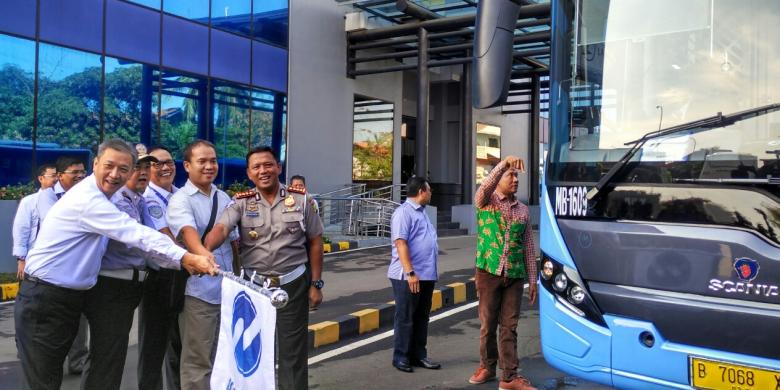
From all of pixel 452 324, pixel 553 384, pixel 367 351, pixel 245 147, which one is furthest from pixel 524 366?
pixel 245 147

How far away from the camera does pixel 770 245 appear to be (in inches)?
125

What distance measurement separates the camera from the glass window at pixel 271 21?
17.5 meters

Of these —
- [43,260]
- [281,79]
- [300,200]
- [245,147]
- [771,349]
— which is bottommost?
[771,349]

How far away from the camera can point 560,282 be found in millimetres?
3947

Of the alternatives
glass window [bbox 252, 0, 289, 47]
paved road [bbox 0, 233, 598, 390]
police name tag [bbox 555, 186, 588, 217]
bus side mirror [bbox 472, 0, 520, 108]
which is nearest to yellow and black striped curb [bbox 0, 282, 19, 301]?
paved road [bbox 0, 233, 598, 390]

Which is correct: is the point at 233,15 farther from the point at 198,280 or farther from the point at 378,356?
the point at 198,280

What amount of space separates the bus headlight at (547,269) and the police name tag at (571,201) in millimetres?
325

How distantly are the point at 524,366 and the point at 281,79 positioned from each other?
45.7 feet

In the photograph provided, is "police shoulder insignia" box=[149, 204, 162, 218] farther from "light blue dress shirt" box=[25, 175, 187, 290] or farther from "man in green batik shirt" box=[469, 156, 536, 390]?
"man in green batik shirt" box=[469, 156, 536, 390]

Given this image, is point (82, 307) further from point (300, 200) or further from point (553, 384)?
point (553, 384)

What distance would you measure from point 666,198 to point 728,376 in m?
0.96

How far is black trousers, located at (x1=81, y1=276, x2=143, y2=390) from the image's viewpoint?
3.67 meters

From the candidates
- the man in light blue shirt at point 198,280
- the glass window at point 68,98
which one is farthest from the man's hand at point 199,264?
the glass window at point 68,98

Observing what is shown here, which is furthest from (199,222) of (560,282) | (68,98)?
(68,98)
